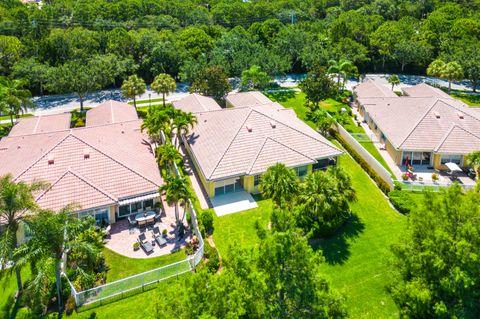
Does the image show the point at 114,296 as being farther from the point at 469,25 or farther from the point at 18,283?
the point at 469,25

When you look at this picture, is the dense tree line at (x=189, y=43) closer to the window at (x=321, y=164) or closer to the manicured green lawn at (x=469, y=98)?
the manicured green lawn at (x=469, y=98)

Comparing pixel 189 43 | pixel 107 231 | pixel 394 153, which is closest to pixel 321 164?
pixel 394 153

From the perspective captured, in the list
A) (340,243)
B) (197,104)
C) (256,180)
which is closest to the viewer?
(340,243)

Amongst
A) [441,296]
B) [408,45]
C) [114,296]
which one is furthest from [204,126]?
[408,45]

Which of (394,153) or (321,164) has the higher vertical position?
(321,164)

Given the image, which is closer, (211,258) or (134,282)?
(134,282)

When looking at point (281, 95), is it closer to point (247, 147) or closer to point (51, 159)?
point (247, 147)

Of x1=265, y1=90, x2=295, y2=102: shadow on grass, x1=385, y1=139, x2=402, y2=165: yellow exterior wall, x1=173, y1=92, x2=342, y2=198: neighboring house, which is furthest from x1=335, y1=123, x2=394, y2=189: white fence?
x1=265, y1=90, x2=295, y2=102: shadow on grass

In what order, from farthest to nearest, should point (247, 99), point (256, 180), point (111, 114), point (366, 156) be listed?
point (247, 99) < point (111, 114) < point (366, 156) < point (256, 180)
